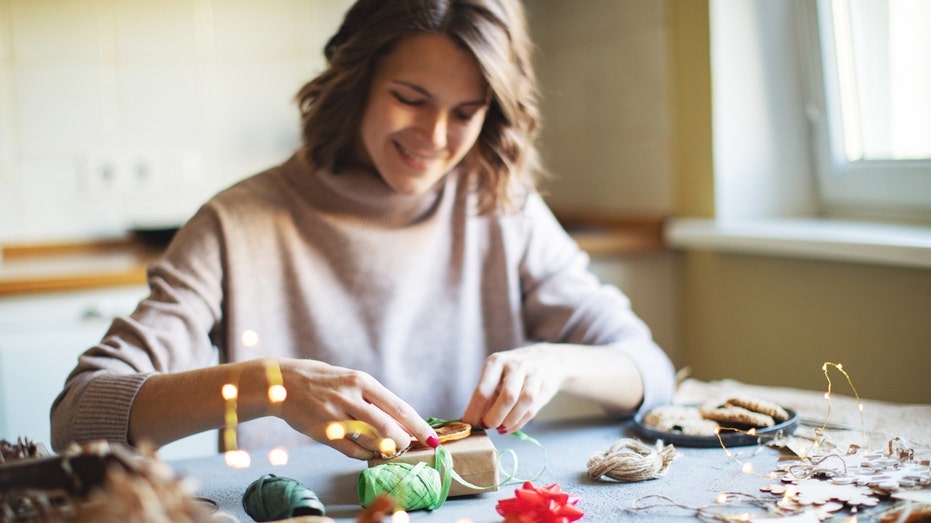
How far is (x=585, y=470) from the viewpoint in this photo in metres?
0.97

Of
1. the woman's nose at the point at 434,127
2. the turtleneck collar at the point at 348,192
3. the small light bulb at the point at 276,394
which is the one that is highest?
the woman's nose at the point at 434,127

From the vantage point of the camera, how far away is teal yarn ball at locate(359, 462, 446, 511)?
82cm

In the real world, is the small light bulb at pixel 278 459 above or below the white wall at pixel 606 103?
below

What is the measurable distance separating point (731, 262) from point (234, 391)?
121 cm

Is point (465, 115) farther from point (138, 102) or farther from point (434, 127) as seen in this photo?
point (138, 102)

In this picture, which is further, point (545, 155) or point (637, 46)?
point (545, 155)

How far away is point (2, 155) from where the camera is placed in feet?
7.30

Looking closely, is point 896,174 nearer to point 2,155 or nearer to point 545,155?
point 545,155

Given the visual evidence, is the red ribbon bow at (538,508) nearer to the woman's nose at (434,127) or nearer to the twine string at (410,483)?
the twine string at (410,483)

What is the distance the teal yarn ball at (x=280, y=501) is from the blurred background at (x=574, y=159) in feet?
3.52

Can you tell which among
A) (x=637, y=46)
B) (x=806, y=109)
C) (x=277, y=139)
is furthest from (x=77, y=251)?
(x=806, y=109)

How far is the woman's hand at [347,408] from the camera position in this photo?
0.90 metres

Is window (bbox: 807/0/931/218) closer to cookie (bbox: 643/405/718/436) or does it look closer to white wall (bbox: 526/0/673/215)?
white wall (bbox: 526/0/673/215)

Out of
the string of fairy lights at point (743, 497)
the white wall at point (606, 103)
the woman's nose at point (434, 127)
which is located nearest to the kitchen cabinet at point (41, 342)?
the woman's nose at point (434, 127)
